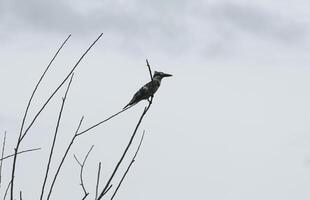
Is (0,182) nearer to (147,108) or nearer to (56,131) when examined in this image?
(56,131)

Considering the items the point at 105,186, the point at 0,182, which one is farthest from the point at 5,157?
the point at 105,186

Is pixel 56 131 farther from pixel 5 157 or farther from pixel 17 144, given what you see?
pixel 5 157

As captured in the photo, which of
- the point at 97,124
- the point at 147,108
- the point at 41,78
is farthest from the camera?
the point at 147,108

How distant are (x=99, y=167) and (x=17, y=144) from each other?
2.50ft

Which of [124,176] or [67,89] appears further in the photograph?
[67,89]

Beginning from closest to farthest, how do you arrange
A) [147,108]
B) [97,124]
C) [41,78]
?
[97,124] → [41,78] → [147,108]

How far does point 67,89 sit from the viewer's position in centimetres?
529

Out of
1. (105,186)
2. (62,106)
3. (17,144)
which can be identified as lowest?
(105,186)

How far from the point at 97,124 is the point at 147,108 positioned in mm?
780

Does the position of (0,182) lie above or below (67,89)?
below

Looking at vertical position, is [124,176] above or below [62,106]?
below

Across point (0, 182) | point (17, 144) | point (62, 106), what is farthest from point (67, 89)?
point (0, 182)

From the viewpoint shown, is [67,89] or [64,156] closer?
[64,156]

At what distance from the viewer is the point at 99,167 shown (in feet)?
16.6
